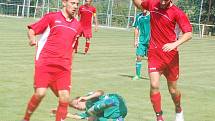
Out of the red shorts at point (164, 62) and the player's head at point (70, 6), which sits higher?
the player's head at point (70, 6)

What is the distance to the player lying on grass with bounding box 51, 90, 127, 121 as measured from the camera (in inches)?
372

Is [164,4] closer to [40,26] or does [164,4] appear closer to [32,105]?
[40,26]

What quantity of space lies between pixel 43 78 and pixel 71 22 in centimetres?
95

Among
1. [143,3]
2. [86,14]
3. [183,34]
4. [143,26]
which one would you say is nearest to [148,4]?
[143,3]

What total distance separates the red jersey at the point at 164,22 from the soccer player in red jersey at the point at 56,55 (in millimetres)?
1830

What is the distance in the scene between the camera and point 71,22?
926cm

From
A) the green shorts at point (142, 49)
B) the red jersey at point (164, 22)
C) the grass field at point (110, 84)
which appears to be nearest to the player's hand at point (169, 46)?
the red jersey at point (164, 22)

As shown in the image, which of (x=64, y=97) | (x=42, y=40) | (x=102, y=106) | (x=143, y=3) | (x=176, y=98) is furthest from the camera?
(x=176, y=98)

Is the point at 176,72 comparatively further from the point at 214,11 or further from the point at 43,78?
the point at 214,11

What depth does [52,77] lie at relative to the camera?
9125 millimetres

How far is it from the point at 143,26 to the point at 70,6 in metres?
7.20

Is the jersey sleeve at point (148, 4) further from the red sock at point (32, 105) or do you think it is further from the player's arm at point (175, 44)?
the red sock at point (32, 105)

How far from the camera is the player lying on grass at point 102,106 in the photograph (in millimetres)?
9449

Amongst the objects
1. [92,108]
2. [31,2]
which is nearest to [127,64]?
[92,108]
